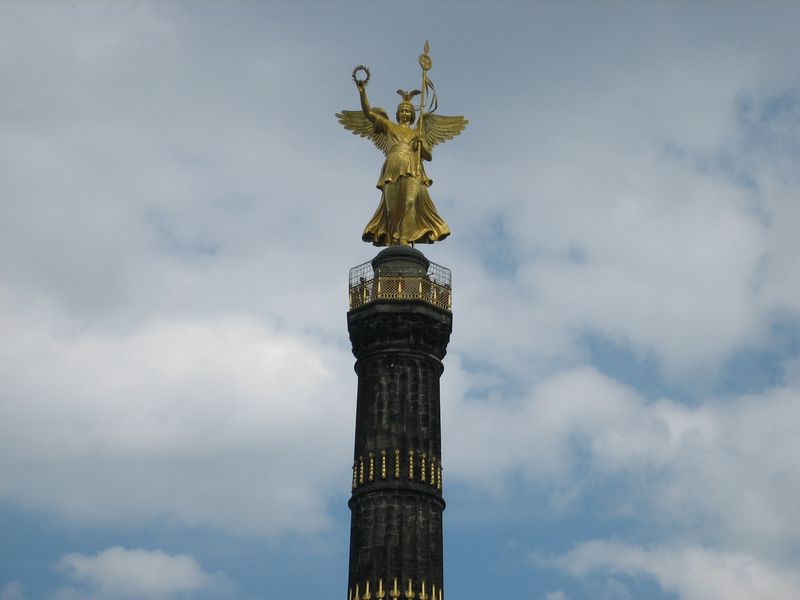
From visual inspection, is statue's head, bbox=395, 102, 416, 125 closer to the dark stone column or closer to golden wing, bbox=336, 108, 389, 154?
golden wing, bbox=336, 108, 389, 154

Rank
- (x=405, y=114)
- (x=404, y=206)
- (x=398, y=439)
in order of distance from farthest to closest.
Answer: (x=405, y=114), (x=404, y=206), (x=398, y=439)

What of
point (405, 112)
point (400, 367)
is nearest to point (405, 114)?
point (405, 112)

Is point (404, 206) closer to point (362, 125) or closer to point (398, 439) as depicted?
point (362, 125)

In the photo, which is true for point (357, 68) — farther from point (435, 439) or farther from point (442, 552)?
point (442, 552)

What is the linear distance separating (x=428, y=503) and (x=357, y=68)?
2506 centimetres

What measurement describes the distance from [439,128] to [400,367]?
1581 cm

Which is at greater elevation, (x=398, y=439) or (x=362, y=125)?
(x=362, y=125)

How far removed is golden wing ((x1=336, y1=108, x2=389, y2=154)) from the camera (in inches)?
3184

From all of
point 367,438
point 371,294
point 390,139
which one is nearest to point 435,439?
point 367,438

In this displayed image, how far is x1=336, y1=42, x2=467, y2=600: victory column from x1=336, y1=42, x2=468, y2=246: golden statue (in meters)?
0.06

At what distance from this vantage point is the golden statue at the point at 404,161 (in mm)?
78438

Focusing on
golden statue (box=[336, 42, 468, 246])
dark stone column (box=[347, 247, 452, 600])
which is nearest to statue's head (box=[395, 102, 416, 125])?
golden statue (box=[336, 42, 468, 246])

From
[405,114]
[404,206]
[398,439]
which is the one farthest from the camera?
[405,114]

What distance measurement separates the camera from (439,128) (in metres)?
81.8
